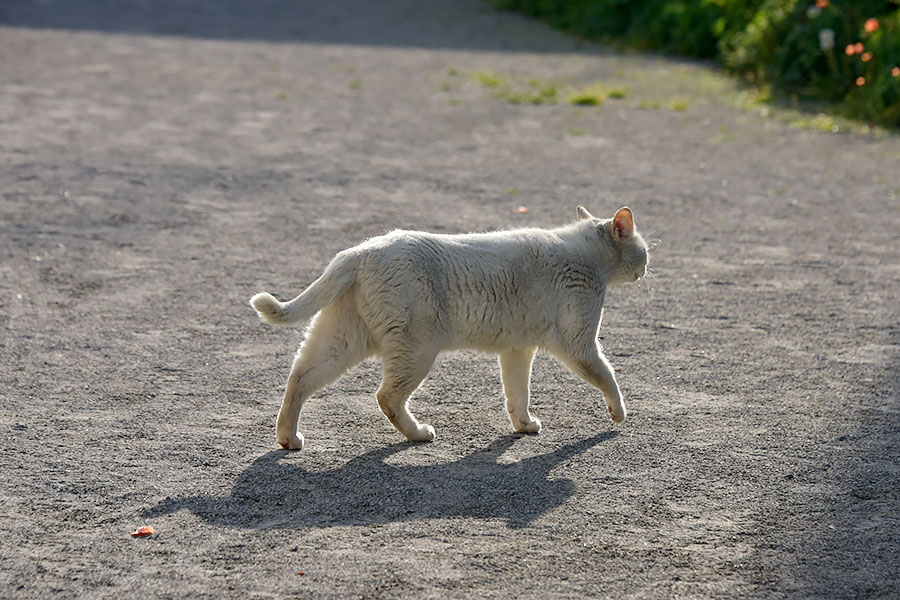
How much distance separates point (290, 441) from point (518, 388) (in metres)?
1.07

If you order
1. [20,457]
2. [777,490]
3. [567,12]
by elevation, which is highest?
[567,12]

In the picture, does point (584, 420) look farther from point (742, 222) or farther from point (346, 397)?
point (742, 222)

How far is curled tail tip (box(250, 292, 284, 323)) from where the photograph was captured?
183 inches

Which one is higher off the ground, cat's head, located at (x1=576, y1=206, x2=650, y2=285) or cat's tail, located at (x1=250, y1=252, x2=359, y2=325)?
cat's head, located at (x1=576, y1=206, x2=650, y2=285)

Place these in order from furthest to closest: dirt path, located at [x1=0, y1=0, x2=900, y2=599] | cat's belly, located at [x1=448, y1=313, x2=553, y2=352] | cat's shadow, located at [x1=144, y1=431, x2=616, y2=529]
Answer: cat's belly, located at [x1=448, y1=313, x2=553, y2=352]
cat's shadow, located at [x1=144, y1=431, x2=616, y2=529]
dirt path, located at [x1=0, y1=0, x2=900, y2=599]

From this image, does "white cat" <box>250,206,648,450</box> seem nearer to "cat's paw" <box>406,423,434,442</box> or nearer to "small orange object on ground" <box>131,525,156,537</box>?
"cat's paw" <box>406,423,434,442</box>

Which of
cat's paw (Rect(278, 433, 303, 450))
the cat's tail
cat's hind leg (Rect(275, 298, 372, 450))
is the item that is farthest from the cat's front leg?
cat's paw (Rect(278, 433, 303, 450))

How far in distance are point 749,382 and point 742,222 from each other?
128 inches

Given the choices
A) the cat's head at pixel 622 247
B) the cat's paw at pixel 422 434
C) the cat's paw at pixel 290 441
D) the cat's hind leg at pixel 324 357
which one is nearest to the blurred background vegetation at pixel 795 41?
the cat's head at pixel 622 247

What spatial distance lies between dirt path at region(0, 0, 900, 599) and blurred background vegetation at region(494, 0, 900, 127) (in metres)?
1.03

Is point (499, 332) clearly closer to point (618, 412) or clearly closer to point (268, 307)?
point (618, 412)

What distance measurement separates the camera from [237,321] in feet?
21.3

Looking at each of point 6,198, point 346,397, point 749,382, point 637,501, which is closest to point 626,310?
point 749,382

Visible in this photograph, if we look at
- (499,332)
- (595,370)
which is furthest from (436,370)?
(595,370)
